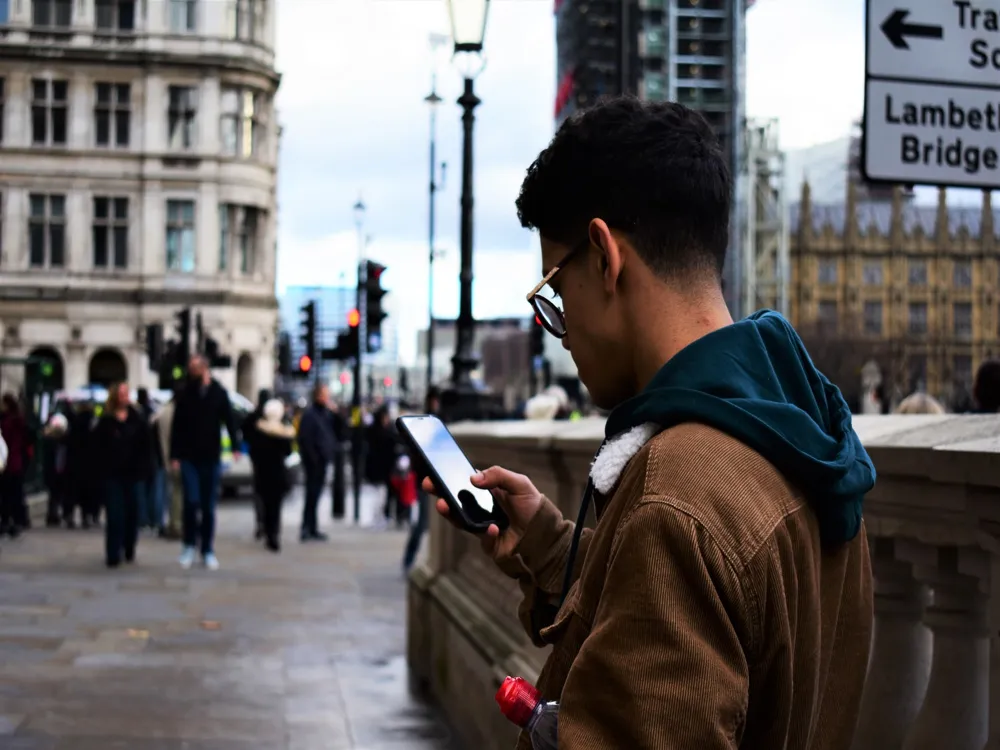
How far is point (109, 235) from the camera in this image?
171 feet

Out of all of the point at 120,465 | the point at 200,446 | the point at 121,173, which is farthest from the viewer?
the point at 121,173

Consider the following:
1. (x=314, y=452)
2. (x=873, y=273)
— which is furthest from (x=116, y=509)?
(x=873, y=273)

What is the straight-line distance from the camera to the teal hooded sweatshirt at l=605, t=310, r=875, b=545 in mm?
1582

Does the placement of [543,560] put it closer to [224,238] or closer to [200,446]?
[200,446]

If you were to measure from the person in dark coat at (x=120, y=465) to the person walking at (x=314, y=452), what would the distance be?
10.7ft

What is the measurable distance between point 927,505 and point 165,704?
→ 17.4ft

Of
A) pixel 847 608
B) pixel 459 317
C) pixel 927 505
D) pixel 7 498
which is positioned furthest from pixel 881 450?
pixel 7 498

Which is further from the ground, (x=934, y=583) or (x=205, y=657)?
(x=934, y=583)

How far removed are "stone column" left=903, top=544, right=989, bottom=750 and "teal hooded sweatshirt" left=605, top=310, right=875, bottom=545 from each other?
3.50 ft

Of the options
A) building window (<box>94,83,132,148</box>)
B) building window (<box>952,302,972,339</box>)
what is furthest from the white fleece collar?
building window (<box>952,302,972,339</box>)

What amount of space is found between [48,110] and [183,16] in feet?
20.6

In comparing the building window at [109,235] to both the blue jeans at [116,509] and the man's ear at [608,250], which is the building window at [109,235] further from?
the man's ear at [608,250]

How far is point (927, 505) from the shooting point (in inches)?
104

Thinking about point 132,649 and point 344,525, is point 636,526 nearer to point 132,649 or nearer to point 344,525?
point 132,649
